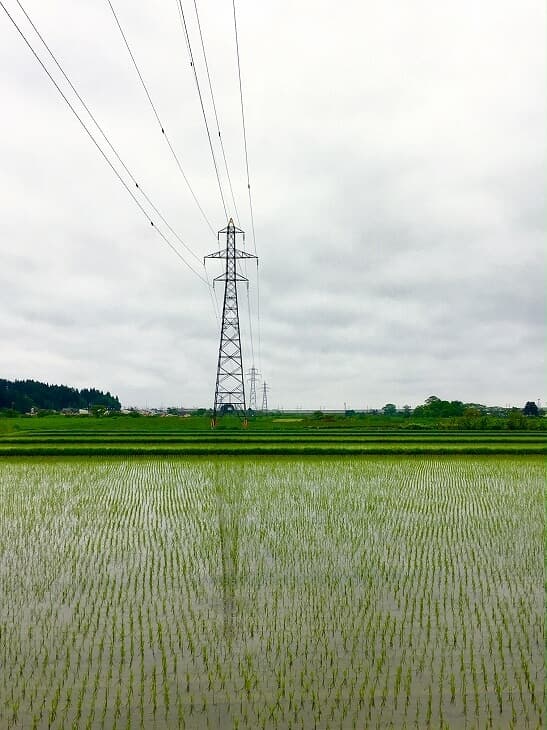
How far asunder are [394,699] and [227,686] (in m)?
1.38

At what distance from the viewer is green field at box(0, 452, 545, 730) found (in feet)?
15.2

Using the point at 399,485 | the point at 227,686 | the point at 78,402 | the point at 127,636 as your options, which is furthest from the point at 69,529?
the point at 78,402

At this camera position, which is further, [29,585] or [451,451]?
[451,451]

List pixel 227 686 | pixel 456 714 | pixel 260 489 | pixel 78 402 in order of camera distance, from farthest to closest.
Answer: pixel 78 402
pixel 260 489
pixel 227 686
pixel 456 714

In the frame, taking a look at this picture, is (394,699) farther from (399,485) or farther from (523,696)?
(399,485)

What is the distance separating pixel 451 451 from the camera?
1010 inches

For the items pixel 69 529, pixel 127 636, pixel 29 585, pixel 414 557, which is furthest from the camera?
pixel 69 529

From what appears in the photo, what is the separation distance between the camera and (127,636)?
5.95 meters

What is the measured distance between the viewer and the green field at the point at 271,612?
463 centimetres

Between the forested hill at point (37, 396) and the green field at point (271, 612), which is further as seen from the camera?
the forested hill at point (37, 396)

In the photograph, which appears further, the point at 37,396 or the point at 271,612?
the point at 37,396

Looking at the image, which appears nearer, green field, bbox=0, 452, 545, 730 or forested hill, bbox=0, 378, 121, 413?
green field, bbox=0, 452, 545, 730

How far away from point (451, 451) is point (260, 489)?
1304 cm

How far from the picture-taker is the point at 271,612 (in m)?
6.60
